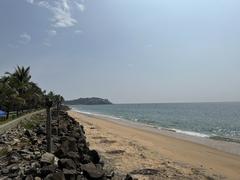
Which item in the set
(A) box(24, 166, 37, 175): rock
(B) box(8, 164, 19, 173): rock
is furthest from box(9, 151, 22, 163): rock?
(A) box(24, 166, 37, 175): rock

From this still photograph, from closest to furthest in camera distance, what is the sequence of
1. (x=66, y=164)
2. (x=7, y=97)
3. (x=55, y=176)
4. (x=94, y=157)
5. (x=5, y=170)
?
(x=55, y=176) < (x=5, y=170) < (x=66, y=164) < (x=94, y=157) < (x=7, y=97)

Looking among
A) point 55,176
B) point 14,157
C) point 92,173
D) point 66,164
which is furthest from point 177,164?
point 55,176

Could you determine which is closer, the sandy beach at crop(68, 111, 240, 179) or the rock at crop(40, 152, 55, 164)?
the rock at crop(40, 152, 55, 164)

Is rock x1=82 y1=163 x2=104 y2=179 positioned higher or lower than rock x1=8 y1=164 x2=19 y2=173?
lower

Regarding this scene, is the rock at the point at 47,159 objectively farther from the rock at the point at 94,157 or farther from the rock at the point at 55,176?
the rock at the point at 94,157

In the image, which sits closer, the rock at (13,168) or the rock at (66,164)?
the rock at (13,168)

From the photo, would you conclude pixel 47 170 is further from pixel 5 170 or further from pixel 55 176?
pixel 5 170

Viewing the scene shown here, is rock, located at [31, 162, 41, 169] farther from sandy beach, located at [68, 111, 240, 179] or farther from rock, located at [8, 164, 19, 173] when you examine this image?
sandy beach, located at [68, 111, 240, 179]

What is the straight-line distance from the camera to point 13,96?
37688mm

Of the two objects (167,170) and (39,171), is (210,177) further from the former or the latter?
(39,171)

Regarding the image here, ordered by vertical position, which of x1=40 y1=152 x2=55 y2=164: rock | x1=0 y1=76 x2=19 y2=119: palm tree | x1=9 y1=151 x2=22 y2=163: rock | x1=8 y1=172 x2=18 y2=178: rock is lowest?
x1=8 y1=172 x2=18 y2=178: rock

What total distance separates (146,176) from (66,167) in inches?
194

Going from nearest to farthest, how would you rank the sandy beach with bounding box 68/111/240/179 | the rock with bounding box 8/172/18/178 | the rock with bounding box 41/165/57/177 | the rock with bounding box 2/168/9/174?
the rock with bounding box 41/165/57/177, the rock with bounding box 8/172/18/178, the rock with bounding box 2/168/9/174, the sandy beach with bounding box 68/111/240/179

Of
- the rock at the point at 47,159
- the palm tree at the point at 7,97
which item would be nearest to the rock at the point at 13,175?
the rock at the point at 47,159
